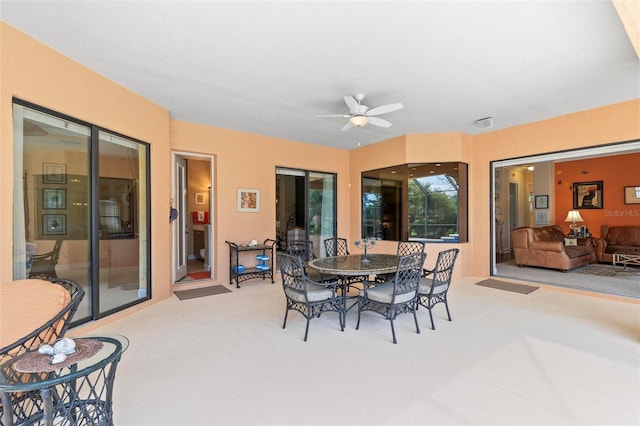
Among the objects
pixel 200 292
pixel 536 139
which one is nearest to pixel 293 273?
pixel 200 292

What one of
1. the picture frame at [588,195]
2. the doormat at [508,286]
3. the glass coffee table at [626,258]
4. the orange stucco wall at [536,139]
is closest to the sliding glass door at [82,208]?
the doormat at [508,286]

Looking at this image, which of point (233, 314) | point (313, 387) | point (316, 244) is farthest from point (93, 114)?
point (316, 244)

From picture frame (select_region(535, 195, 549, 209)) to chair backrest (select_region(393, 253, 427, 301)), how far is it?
25.0 ft

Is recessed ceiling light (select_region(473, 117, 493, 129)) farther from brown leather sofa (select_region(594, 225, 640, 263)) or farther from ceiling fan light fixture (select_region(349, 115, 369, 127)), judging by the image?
brown leather sofa (select_region(594, 225, 640, 263))

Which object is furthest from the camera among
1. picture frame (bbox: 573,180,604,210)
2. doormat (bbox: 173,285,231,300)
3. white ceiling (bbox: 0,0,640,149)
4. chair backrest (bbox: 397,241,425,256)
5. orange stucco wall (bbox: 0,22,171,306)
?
picture frame (bbox: 573,180,604,210)

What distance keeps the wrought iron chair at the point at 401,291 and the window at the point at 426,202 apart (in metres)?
2.97

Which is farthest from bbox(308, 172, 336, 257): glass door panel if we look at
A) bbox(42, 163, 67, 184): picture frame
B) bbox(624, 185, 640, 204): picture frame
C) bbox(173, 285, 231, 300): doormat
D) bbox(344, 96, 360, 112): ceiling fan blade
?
bbox(624, 185, 640, 204): picture frame

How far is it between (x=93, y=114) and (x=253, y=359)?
3.17 m

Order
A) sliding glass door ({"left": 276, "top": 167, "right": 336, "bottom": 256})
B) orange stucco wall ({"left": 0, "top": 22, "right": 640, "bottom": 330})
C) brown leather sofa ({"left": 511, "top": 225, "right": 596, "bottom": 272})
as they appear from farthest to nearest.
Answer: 1. sliding glass door ({"left": 276, "top": 167, "right": 336, "bottom": 256})
2. brown leather sofa ({"left": 511, "top": 225, "right": 596, "bottom": 272})
3. orange stucco wall ({"left": 0, "top": 22, "right": 640, "bottom": 330})

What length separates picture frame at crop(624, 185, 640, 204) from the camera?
24.2 feet

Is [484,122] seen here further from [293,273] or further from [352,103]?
[293,273]

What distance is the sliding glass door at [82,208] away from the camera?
2.82 m

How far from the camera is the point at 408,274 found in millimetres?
3219

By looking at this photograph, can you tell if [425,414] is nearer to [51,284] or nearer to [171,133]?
[51,284]
